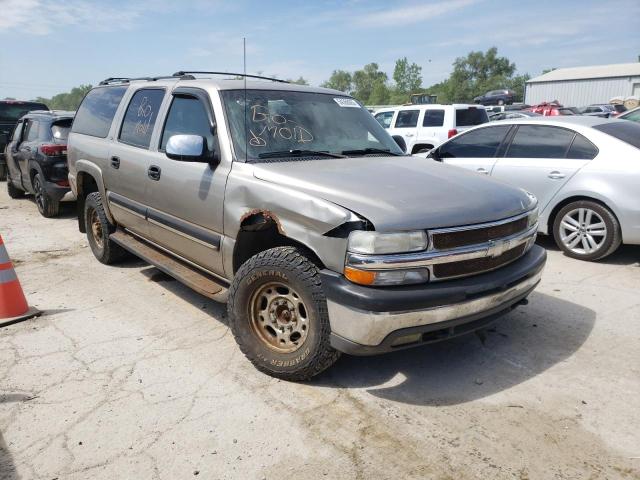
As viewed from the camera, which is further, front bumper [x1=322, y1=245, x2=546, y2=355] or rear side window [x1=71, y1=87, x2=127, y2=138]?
rear side window [x1=71, y1=87, x2=127, y2=138]

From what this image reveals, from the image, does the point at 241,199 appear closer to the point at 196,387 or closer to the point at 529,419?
the point at 196,387

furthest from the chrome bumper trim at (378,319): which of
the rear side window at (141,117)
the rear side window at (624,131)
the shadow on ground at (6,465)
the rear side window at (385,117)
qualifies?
the rear side window at (385,117)

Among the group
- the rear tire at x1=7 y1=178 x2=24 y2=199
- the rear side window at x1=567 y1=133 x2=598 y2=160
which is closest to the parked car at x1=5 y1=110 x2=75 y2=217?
the rear tire at x1=7 y1=178 x2=24 y2=199

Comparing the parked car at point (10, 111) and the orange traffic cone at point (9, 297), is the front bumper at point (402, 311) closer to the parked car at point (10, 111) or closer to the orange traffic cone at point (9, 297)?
the orange traffic cone at point (9, 297)

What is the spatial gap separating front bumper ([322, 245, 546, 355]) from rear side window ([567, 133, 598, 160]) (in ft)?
11.6

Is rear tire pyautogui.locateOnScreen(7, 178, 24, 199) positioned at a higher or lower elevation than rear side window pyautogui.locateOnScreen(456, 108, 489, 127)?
lower

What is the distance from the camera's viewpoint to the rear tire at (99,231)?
550cm

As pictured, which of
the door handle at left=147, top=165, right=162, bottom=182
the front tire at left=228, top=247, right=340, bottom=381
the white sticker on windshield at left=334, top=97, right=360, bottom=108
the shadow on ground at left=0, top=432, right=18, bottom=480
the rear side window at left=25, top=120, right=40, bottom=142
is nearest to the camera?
the shadow on ground at left=0, top=432, right=18, bottom=480

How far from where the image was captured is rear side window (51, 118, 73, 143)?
841 cm

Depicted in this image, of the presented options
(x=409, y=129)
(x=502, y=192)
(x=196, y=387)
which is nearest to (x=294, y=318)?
(x=196, y=387)

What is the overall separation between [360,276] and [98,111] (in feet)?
13.9

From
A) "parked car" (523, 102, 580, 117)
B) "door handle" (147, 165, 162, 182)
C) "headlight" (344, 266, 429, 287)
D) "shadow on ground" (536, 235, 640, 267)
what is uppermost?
"parked car" (523, 102, 580, 117)

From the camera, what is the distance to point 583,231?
578 cm

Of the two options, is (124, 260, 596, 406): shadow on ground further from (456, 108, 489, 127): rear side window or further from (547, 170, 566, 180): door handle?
(456, 108, 489, 127): rear side window
